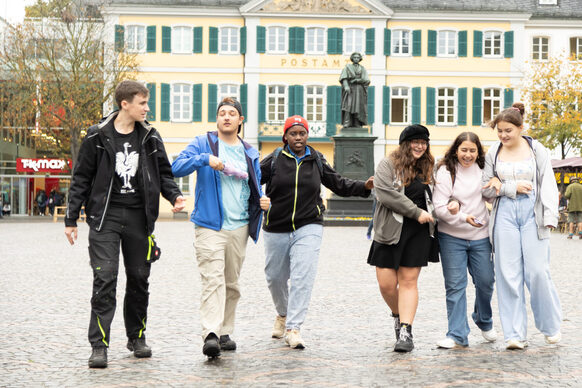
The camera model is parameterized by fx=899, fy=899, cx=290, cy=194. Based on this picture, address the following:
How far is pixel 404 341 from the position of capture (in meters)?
6.31

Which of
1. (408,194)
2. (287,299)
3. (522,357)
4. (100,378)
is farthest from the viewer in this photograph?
(287,299)

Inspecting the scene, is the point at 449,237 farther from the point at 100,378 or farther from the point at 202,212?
the point at 100,378

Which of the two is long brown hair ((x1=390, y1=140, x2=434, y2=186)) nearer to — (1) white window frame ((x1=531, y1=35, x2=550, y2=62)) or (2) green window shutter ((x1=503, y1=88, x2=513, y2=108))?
(2) green window shutter ((x1=503, y1=88, x2=513, y2=108))

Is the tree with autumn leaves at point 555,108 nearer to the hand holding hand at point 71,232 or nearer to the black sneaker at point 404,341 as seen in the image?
the black sneaker at point 404,341

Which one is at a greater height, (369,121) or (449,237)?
(369,121)

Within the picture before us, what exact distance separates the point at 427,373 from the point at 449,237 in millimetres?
1415

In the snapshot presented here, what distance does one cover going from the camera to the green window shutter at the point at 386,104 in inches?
1774

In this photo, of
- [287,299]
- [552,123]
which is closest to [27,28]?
[552,123]

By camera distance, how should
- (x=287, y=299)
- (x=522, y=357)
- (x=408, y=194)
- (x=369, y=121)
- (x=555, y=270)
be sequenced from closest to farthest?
(x=522, y=357)
(x=408, y=194)
(x=287, y=299)
(x=555, y=270)
(x=369, y=121)

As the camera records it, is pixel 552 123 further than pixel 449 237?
Yes

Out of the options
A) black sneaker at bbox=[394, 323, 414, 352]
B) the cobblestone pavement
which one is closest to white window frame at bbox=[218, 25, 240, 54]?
the cobblestone pavement

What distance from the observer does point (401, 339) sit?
20.7 ft

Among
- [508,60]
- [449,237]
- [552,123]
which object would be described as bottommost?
[449,237]

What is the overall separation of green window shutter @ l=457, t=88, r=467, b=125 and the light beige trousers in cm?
4009
